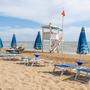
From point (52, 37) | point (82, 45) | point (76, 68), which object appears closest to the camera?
point (76, 68)

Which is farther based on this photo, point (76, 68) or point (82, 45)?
point (82, 45)

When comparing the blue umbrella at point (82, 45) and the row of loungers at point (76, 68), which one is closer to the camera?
the row of loungers at point (76, 68)

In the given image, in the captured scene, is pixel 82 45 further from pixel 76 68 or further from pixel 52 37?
pixel 52 37

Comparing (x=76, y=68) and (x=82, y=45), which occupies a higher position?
(x=82, y=45)

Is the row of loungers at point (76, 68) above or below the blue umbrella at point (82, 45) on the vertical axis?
below

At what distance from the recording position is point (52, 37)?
77.4 ft

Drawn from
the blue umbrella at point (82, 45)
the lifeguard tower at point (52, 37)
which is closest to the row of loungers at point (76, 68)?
the blue umbrella at point (82, 45)

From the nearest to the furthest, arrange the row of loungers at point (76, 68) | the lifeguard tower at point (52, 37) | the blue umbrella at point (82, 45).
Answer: the row of loungers at point (76, 68)
the blue umbrella at point (82, 45)
the lifeguard tower at point (52, 37)

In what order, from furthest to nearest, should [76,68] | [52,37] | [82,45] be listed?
1. [52,37]
2. [82,45]
3. [76,68]

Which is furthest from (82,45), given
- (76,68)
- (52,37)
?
(52,37)

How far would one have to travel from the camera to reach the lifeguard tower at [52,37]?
23.5 meters

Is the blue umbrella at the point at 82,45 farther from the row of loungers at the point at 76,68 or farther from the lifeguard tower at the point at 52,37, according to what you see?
the lifeguard tower at the point at 52,37

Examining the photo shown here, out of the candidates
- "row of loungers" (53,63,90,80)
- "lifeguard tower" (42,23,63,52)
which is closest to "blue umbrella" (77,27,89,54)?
"row of loungers" (53,63,90,80)

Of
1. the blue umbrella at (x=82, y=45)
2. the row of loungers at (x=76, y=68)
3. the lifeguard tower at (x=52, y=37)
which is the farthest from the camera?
the lifeguard tower at (x=52, y=37)
